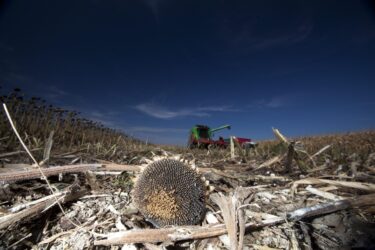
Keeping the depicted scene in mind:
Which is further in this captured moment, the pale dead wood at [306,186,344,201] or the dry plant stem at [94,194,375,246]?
the pale dead wood at [306,186,344,201]

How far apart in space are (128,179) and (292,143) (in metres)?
1.80

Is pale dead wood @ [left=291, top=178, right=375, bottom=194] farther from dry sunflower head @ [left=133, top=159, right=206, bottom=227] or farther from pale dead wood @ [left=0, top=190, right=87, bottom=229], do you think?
pale dead wood @ [left=0, top=190, right=87, bottom=229]

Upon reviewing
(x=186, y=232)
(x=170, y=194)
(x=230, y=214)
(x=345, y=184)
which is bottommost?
(x=186, y=232)

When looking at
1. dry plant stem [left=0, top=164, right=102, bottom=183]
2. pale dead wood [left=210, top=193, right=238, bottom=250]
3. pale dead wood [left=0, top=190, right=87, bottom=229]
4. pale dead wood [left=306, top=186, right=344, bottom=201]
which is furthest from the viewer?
pale dead wood [left=306, top=186, right=344, bottom=201]

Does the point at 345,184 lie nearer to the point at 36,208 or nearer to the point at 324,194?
the point at 324,194

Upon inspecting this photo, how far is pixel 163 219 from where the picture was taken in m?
1.90

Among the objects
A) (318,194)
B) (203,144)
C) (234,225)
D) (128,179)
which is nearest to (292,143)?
(318,194)

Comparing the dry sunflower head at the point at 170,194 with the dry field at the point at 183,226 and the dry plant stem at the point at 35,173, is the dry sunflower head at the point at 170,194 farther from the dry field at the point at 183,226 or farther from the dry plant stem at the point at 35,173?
the dry plant stem at the point at 35,173

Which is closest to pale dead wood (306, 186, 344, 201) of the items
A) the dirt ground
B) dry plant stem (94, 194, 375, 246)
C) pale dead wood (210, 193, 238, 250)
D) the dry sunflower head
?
the dirt ground

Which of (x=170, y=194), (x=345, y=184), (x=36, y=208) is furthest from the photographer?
(x=345, y=184)

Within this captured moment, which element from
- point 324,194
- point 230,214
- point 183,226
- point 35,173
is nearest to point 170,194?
point 183,226

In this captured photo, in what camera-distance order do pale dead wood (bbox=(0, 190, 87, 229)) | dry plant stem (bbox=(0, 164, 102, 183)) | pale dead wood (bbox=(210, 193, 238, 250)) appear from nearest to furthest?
pale dead wood (bbox=(210, 193, 238, 250)) < pale dead wood (bbox=(0, 190, 87, 229)) < dry plant stem (bbox=(0, 164, 102, 183))

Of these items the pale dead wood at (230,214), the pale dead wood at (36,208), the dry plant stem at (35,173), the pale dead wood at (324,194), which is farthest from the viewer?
the pale dead wood at (324,194)

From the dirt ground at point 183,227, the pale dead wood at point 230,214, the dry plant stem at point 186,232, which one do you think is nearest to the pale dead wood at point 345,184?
the dirt ground at point 183,227
